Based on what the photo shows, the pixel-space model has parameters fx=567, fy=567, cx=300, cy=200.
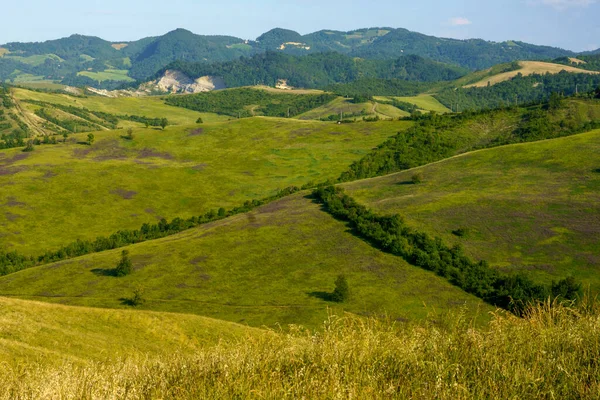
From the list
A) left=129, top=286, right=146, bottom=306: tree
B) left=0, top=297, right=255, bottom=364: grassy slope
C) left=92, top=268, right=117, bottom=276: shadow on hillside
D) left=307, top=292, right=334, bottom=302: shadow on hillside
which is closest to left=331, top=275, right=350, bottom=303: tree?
left=307, top=292, right=334, bottom=302: shadow on hillside

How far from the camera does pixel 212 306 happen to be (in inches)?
4326

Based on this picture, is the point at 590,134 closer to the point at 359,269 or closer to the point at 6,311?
the point at 359,269

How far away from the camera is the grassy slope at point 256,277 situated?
107m

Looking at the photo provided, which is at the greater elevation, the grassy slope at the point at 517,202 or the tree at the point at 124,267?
the grassy slope at the point at 517,202

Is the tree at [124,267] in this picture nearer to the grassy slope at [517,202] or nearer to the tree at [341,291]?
the tree at [341,291]

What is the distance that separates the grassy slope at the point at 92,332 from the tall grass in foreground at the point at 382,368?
27.8 meters

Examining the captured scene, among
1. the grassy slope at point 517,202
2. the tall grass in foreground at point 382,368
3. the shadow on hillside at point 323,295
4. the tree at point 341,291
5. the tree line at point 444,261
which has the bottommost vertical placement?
the shadow on hillside at point 323,295

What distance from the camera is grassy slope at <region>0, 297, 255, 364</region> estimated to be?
4612 centimetres

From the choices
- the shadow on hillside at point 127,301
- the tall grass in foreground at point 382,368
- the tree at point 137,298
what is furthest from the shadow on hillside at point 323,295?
the tall grass in foreground at point 382,368

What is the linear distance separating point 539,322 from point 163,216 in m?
186

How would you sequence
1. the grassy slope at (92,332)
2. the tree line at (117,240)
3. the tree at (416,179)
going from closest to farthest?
the grassy slope at (92,332) < the tree line at (117,240) < the tree at (416,179)

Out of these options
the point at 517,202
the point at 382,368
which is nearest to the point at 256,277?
the point at 517,202

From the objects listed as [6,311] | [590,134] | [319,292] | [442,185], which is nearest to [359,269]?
[319,292]

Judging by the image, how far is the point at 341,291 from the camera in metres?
108
